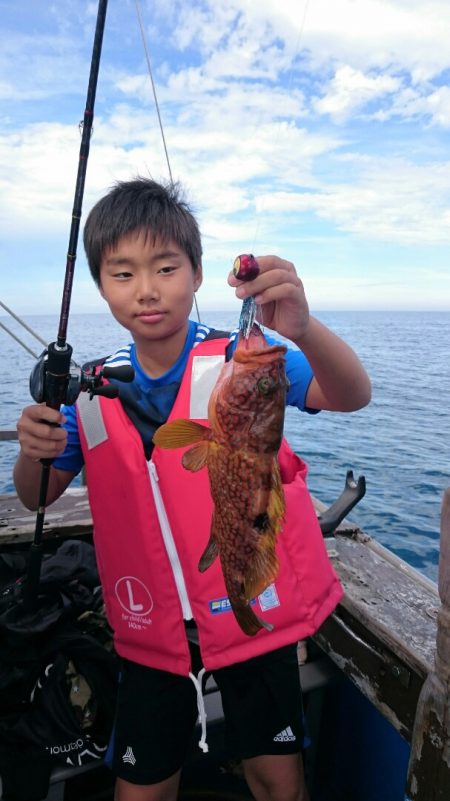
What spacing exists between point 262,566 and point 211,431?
49 centimetres

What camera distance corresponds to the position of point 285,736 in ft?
8.11

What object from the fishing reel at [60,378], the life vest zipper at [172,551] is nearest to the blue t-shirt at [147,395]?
the life vest zipper at [172,551]

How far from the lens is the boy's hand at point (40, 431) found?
2062mm

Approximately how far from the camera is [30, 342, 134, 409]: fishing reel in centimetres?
201

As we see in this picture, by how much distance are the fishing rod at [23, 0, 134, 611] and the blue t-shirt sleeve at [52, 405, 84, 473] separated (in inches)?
12.7

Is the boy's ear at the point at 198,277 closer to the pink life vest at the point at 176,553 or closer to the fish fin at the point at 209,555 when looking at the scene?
the pink life vest at the point at 176,553

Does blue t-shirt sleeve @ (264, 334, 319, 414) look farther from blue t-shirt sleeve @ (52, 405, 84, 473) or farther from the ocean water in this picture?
the ocean water

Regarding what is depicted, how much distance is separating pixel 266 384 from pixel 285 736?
5.78 ft

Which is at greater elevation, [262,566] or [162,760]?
[262,566]

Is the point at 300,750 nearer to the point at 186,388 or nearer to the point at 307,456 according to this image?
the point at 186,388

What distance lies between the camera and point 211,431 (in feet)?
6.01

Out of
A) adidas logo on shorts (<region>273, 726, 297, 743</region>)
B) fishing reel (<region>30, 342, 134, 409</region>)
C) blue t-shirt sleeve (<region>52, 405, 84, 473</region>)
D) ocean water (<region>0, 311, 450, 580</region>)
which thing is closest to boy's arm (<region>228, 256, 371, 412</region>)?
fishing reel (<region>30, 342, 134, 409</region>)

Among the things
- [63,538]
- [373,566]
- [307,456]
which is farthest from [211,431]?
[307,456]

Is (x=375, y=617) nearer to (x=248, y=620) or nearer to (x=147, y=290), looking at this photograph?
(x=248, y=620)
